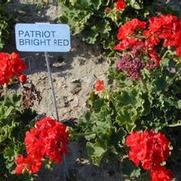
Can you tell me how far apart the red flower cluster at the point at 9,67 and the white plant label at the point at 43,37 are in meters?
0.10

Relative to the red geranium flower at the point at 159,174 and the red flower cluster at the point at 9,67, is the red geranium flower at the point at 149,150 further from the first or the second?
the red flower cluster at the point at 9,67

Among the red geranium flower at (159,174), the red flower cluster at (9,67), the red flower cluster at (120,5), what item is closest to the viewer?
the red geranium flower at (159,174)

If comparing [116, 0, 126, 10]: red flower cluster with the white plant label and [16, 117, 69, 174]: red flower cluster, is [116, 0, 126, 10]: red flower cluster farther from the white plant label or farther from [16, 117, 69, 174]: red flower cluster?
[16, 117, 69, 174]: red flower cluster

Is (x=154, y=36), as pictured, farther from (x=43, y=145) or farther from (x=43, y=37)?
(x=43, y=145)

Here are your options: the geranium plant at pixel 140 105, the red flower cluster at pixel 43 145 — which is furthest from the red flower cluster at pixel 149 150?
the red flower cluster at pixel 43 145

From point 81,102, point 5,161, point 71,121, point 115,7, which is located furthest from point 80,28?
point 5,161

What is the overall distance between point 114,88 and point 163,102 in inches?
33.7

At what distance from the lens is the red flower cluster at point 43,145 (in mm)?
3803

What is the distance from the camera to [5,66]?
4160 millimetres

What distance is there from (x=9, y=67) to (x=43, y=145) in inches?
26.0

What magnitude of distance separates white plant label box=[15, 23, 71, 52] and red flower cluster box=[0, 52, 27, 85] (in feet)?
0.33

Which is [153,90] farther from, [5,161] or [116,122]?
[5,161]

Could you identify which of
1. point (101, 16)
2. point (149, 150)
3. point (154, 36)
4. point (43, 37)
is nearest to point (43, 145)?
point (149, 150)

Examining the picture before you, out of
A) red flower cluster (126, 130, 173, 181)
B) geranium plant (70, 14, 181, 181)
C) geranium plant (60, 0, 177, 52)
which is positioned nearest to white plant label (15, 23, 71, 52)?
geranium plant (70, 14, 181, 181)
